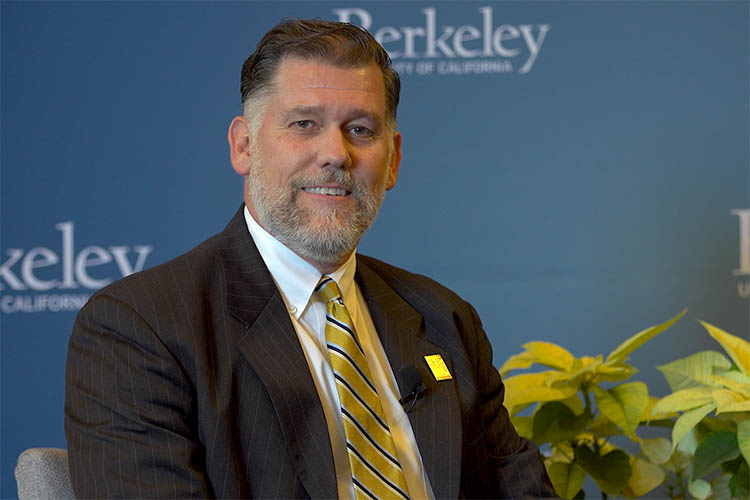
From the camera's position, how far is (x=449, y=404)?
205 cm

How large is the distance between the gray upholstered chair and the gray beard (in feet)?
2.22

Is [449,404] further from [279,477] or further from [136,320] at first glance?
[136,320]

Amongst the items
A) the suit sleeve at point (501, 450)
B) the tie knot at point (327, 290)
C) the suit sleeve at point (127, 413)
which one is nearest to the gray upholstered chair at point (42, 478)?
the suit sleeve at point (127, 413)

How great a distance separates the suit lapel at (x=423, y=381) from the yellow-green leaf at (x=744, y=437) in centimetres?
84

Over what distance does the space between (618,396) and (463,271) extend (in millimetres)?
819

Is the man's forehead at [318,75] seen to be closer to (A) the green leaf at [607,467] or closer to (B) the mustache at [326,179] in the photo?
(B) the mustache at [326,179]

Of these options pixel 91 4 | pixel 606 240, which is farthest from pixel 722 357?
pixel 91 4

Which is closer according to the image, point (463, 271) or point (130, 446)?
point (130, 446)

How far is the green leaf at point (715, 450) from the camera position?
2.46 metres

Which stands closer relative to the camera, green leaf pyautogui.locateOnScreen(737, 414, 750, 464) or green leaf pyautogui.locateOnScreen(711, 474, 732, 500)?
green leaf pyautogui.locateOnScreen(737, 414, 750, 464)

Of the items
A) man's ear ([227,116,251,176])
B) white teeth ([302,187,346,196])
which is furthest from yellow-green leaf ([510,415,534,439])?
man's ear ([227,116,251,176])

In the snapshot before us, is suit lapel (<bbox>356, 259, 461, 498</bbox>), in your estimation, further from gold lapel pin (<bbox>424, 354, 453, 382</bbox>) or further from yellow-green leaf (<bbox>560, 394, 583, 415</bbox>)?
yellow-green leaf (<bbox>560, 394, 583, 415</bbox>)

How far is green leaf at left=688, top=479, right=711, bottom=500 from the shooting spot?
256 cm

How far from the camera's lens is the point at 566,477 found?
2.76m
